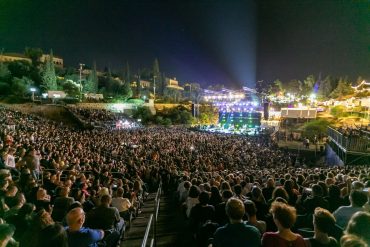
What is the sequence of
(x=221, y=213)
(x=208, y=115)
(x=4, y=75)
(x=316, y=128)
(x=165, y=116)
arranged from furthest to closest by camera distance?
(x=208, y=115), (x=165, y=116), (x=4, y=75), (x=316, y=128), (x=221, y=213)

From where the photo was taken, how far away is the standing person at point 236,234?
3141 mm

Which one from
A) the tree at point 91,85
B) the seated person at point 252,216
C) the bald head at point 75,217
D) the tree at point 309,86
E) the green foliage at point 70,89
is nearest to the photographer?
the bald head at point 75,217

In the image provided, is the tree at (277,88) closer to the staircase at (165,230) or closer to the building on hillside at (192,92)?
the building on hillside at (192,92)

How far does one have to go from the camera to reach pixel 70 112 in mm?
45219

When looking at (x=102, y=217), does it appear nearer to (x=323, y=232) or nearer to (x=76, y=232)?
(x=76, y=232)

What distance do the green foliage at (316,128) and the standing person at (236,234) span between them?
37847 mm

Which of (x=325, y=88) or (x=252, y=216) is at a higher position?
(x=325, y=88)

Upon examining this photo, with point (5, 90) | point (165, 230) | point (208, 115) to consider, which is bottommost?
point (165, 230)

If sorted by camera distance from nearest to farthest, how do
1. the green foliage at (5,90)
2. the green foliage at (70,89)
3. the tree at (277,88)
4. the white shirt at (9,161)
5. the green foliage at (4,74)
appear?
1. the white shirt at (9,161)
2. the green foliage at (5,90)
3. the green foliage at (4,74)
4. the green foliage at (70,89)
5. the tree at (277,88)

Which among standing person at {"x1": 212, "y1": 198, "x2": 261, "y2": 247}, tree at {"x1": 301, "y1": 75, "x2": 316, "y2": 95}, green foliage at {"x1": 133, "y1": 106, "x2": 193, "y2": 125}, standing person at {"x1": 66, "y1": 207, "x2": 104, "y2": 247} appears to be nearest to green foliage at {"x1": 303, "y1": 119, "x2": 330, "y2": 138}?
green foliage at {"x1": 133, "y1": 106, "x2": 193, "y2": 125}

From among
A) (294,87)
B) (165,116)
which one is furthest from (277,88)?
(165,116)

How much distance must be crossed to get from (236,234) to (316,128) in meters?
40.0

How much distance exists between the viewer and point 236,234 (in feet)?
10.4

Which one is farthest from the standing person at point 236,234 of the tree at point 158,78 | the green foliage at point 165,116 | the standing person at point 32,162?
the tree at point 158,78
